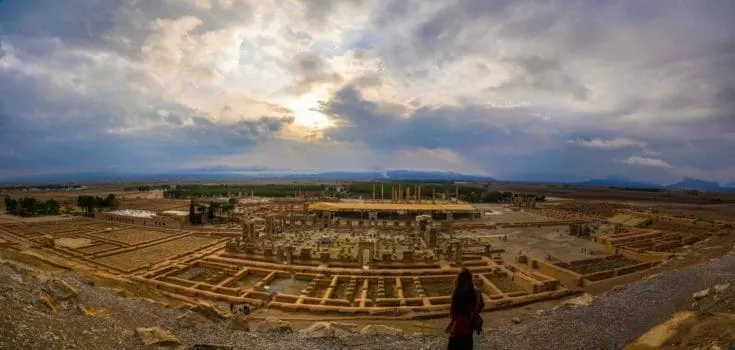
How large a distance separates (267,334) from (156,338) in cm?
397

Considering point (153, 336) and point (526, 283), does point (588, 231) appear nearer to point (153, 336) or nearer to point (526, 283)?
point (526, 283)

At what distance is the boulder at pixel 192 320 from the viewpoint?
12148 mm

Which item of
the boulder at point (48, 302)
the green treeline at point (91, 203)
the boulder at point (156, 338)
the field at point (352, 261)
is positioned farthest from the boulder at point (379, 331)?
the green treeline at point (91, 203)

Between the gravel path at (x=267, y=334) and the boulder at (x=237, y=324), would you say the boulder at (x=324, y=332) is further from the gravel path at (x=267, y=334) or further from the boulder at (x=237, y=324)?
the boulder at (x=237, y=324)

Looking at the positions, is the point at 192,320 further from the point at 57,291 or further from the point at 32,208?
the point at 32,208

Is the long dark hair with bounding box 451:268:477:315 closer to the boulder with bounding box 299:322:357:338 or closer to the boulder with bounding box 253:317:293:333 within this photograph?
the boulder with bounding box 299:322:357:338

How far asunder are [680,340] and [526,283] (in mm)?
14021

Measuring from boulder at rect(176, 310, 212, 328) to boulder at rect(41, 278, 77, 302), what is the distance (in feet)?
10.0

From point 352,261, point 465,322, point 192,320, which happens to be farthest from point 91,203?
point 465,322

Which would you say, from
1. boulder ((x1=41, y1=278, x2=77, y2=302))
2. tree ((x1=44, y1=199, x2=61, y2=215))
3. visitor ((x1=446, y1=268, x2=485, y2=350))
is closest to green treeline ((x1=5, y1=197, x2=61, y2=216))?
tree ((x1=44, y1=199, x2=61, y2=215))

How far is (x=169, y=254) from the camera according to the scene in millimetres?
31172

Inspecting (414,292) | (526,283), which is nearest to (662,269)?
(526,283)

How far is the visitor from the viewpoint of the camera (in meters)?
6.53

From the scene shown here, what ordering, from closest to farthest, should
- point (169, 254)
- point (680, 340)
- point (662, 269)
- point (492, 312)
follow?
point (680, 340)
point (492, 312)
point (662, 269)
point (169, 254)
